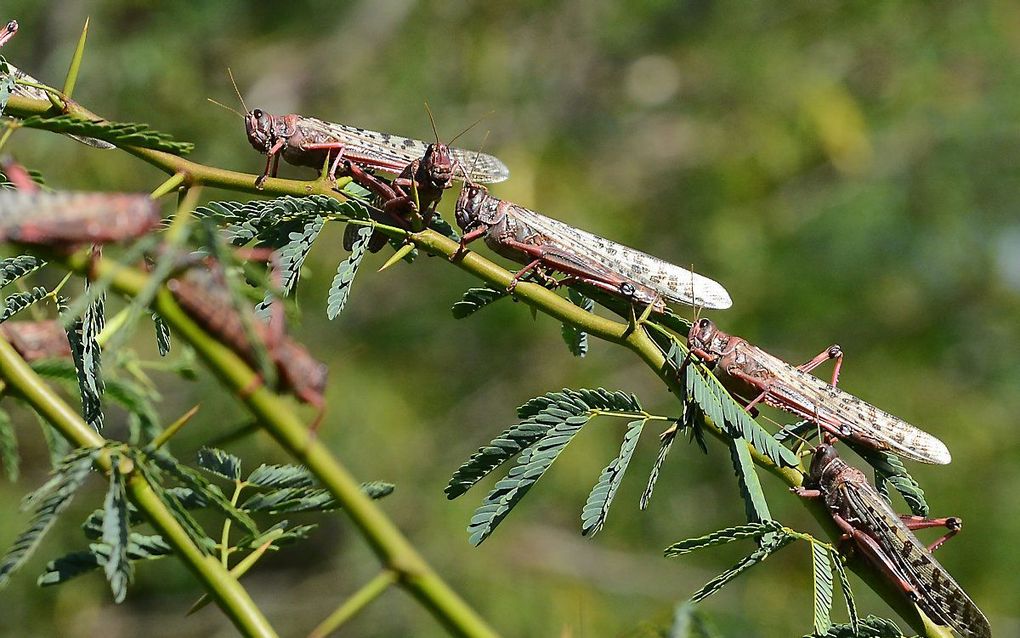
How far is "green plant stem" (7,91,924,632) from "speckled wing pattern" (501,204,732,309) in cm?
64

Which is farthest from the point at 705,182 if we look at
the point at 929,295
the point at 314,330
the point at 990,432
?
the point at 314,330

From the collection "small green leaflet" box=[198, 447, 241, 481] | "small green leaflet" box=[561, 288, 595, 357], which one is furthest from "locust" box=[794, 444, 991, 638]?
"small green leaflet" box=[198, 447, 241, 481]

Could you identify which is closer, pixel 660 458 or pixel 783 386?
pixel 660 458

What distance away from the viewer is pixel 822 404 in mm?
2367

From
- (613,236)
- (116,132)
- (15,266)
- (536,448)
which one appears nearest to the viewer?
(116,132)

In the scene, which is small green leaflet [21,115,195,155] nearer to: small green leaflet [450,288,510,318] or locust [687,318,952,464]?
small green leaflet [450,288,510,318]

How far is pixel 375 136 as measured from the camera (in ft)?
9.35

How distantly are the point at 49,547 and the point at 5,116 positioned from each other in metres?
6.13

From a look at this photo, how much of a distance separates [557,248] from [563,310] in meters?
0.76

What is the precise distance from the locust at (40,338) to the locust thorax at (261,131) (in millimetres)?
704

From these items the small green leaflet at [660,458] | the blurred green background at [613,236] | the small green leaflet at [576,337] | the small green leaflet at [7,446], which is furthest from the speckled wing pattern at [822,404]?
the blurred green background at [613,236]

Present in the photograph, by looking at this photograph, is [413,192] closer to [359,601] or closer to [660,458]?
[660,458]

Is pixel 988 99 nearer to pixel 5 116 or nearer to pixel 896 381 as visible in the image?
pixel 896 381

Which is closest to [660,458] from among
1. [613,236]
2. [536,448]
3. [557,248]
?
[536,448]
